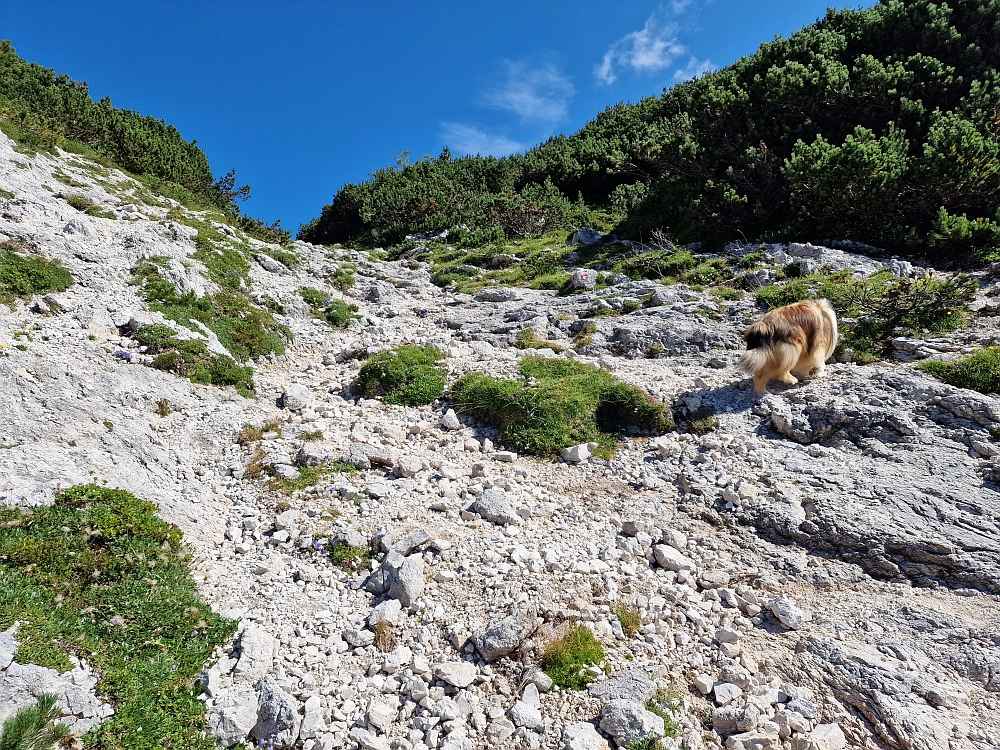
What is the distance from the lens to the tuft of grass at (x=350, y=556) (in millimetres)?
5785

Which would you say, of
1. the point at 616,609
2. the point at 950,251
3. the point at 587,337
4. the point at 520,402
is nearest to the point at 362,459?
the point at 520,402

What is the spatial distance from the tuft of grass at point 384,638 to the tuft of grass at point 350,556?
93 centimetres

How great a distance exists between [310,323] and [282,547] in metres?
8.36

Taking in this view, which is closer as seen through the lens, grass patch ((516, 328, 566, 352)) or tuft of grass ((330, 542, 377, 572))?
tuft of grass ((330, 542, 377, 572))

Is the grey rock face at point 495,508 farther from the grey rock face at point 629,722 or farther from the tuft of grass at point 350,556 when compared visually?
the grey rock face at point 629,722

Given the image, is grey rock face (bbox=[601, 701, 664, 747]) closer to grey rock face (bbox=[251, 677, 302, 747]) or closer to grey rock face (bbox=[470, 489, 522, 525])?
grey rock face (bbox=[251, 677, 302, 747])

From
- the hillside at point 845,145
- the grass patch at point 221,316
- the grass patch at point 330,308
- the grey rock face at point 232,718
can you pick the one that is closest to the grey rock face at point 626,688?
the grey rock face at point 232,718

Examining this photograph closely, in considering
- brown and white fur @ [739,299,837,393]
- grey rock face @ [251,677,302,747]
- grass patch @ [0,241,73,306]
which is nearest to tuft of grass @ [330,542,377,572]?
grey rock face @ [251,677,302,747]

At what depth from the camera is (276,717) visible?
159 inches

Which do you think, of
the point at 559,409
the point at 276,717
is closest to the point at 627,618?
the point at 276,717

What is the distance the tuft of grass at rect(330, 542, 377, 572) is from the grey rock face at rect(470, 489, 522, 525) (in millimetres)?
1458

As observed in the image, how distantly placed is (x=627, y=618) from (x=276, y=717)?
3166mm

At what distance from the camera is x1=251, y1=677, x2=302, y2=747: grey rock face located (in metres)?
3.94

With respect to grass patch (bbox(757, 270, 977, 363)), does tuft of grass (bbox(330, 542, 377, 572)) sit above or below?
below
